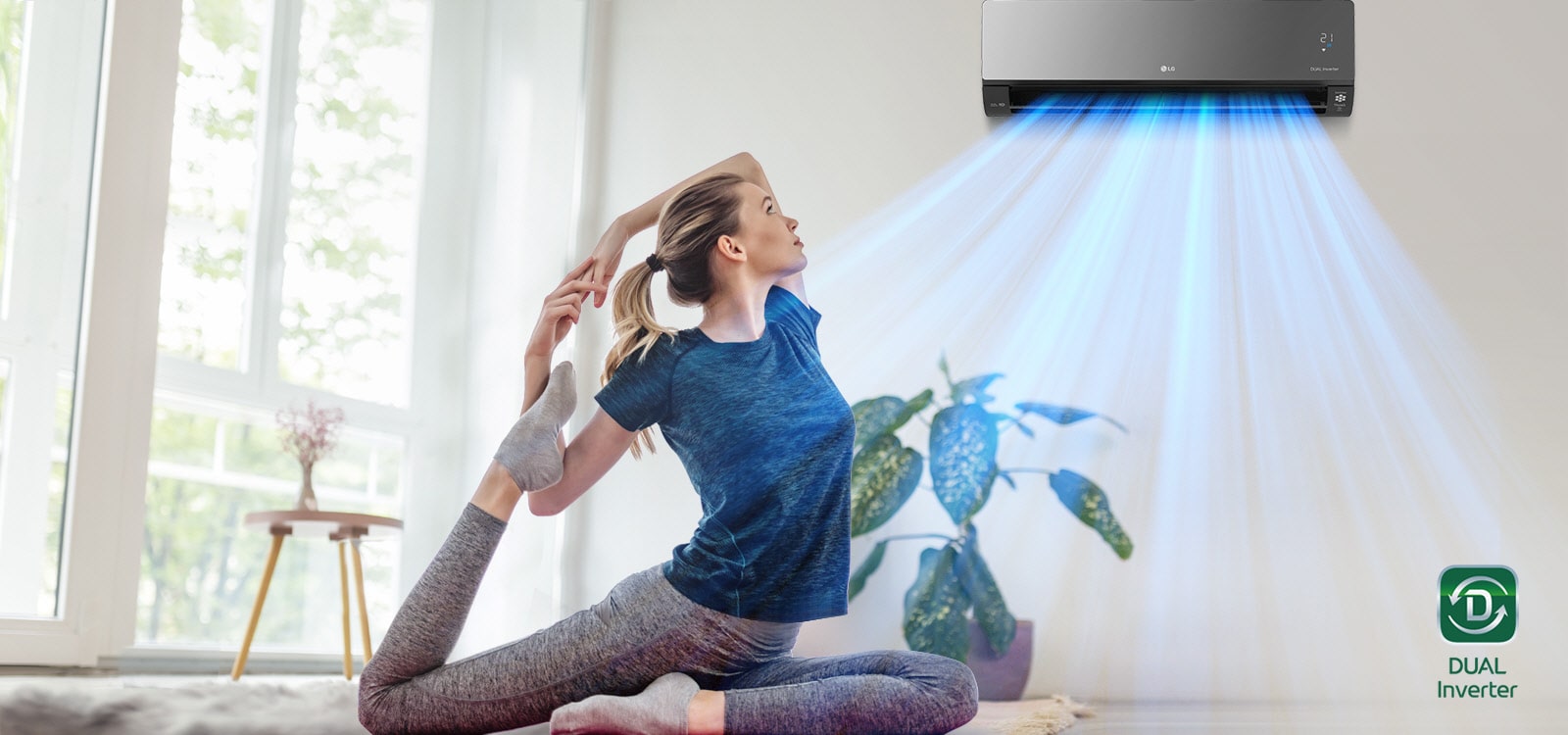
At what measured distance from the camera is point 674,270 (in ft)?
6.22

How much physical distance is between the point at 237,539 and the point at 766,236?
1.01 m

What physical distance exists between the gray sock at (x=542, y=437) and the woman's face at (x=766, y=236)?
1.09 ft

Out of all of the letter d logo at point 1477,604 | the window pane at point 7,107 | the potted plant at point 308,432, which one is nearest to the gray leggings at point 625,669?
the potted plant at point 308,432

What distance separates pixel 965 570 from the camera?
79.3 inches

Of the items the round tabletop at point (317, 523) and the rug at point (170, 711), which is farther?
the round tabletop at point (317, 523)

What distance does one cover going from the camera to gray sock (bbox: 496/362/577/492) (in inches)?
72.7

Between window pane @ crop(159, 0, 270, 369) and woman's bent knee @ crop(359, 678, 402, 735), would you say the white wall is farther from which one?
window pane @ crop(159, 0, 270, 369)

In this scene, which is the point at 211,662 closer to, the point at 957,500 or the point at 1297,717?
the point at 957,500

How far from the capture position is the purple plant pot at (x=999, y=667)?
1.95 m

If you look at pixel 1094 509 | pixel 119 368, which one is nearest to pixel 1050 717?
pixel 1094 509

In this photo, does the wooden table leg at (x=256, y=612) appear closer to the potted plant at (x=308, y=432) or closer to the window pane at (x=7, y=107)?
the potted plant at (x=308, y=432)

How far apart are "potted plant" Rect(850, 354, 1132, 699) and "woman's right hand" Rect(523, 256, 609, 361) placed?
468 millimetres

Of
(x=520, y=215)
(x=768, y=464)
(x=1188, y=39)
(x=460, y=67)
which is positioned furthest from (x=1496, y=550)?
(x=460, y=67)

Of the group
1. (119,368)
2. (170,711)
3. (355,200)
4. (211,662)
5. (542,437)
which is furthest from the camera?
(355,200)
